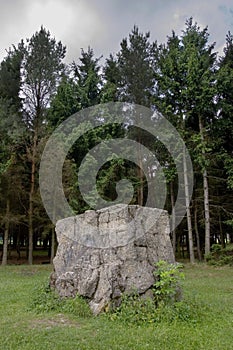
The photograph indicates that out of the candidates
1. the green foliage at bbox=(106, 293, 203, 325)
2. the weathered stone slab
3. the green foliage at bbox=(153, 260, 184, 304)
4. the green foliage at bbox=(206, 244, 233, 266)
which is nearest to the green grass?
the green foliage at bbox=(106, 293, 203, 325)

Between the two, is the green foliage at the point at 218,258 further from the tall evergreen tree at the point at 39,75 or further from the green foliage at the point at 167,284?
the tall evergreen tree at the point at 39,75

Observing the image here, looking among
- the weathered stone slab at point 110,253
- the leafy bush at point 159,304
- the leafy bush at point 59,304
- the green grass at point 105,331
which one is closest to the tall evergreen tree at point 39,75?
the weathered stone slab at point 110,253

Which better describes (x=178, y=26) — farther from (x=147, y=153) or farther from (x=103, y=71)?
(x=147, y=153)

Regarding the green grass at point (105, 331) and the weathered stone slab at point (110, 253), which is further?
the weathered stone slab at point (110, 253)

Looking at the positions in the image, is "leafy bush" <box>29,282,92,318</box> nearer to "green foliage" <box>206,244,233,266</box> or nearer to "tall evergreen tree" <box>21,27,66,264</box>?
"green foliage" <box>206,244,233,266</box>

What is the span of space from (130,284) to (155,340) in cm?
152

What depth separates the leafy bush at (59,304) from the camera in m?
5.40

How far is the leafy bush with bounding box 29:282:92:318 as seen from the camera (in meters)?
5.40

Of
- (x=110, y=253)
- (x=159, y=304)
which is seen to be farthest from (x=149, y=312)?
(x=110, y=253)

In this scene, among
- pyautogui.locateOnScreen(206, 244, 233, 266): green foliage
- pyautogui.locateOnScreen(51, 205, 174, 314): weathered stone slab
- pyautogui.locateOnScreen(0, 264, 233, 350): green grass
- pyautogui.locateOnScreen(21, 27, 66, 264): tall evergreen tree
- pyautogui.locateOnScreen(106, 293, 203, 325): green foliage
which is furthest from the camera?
pyautogui.locateOnScreen(21, 27, 66, 264): tall evergreen tree

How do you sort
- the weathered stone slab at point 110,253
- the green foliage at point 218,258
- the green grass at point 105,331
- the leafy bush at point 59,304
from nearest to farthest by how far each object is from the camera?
the green grass at point 105,331
the leafy bush at point 59,304
the weathered stone slab at point 110,253
the green foliage at point 218,258

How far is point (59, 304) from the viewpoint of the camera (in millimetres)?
5809

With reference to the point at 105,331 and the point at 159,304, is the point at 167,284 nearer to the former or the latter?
the point at 159,304

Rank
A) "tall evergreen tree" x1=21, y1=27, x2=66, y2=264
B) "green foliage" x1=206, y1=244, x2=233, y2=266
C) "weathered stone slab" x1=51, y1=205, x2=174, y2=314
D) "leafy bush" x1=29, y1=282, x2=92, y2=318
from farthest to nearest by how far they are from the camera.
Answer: "tall evergreen tree" x1=21, y1=27, x2=66, y2=264
"green foliage" x1=206, y1=244, x2=233, y2=266
"weathered stone slab" x1=51, y1=205, x2=174, y2=314
"leafy bush" x1=29, y1=282, x2=92, y2=318
